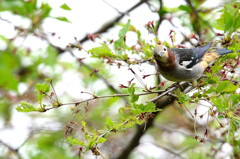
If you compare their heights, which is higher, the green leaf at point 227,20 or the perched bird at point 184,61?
the green leaf at point 227,20

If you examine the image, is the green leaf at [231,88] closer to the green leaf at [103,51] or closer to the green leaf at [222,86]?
the green leaf at [222,86]

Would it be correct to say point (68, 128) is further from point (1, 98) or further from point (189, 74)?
point (1, 98)

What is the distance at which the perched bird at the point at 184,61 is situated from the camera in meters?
2.88

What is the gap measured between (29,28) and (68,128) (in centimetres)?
239

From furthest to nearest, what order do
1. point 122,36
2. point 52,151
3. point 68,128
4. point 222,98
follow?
point 52,151 < point 122,36 < point 68,128 < point 222,98

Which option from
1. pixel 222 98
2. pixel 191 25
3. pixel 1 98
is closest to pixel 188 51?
pixel 191 25

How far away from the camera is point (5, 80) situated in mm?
4828

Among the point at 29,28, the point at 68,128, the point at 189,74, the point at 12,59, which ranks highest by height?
the point at 189,74

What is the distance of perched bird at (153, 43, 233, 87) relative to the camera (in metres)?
2.88

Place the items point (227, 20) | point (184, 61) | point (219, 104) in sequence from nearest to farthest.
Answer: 1. point (219, 104)
2. point (227, 20)
3. point (184, 61)

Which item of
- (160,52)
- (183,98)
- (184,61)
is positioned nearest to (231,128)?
(183,98)

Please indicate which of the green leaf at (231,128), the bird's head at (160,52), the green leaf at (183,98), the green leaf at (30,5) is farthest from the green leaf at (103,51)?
the green leaf at (30,5)

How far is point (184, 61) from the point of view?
3.37 metres

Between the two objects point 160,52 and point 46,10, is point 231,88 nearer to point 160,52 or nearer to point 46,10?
point 160,52
